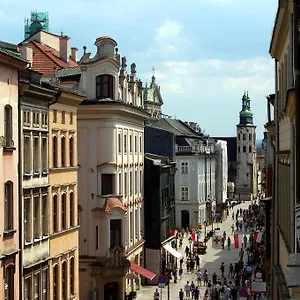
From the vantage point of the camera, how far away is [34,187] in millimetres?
A: 31750

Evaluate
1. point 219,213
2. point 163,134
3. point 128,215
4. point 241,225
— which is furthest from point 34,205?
point 219,213

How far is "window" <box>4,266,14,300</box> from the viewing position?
27953 mm

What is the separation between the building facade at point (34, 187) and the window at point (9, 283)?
1149mm

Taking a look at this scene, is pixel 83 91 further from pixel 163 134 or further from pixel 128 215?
pixel 163 134

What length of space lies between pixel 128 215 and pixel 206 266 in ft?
57.6

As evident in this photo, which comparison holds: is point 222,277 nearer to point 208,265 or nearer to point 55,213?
point 208,265

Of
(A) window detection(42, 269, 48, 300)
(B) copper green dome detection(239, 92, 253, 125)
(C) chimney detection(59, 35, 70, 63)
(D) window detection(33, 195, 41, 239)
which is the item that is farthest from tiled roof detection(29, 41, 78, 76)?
(B) copper green dome detection(239, 92, 253, 125)

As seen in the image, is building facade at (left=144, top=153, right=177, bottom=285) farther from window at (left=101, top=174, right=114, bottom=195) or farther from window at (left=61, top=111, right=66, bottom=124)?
window at (left=61, top=111, right=66, bottom=124)

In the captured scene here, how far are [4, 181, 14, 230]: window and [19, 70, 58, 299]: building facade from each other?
1.01 metres

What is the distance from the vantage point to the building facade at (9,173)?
90.5ft

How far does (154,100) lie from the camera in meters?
142

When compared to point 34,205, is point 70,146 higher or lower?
higher

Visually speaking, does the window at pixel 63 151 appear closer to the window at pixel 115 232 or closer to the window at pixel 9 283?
the window at pixel 9 283

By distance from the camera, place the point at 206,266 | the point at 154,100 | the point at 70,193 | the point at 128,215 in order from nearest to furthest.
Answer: the point at 70,193, the point at 128,215, the point at 206,266, the point at 154,100
